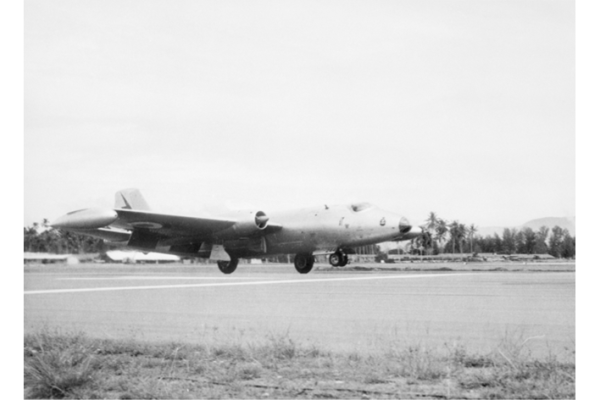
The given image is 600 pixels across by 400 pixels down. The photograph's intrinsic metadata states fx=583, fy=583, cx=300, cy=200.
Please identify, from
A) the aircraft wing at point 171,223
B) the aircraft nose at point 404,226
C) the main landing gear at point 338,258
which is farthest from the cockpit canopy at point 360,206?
the aircraft wing at point 171,223

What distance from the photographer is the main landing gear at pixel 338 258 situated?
23203 mm

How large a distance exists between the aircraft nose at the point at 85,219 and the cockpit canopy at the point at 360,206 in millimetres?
9481

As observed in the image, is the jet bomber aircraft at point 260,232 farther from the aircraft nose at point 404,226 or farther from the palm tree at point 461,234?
the palm tree at point 461,234

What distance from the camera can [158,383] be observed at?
18.9ft

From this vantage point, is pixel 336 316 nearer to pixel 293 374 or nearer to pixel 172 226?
pixel 293 374

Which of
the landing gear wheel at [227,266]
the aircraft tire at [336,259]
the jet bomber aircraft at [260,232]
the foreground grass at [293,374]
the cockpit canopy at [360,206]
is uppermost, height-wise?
the cockpit canopy at [360,206]

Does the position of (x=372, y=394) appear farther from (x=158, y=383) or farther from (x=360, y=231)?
(x=360, y=231)

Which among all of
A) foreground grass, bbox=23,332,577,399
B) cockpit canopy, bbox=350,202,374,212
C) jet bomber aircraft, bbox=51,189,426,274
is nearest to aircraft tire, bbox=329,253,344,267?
jet bomber aircraft, bbox=51,189,426,274

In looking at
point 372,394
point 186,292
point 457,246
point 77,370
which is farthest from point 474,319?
point 186,292

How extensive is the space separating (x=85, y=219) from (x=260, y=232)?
8396mm

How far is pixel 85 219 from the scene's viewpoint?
58.0 ft

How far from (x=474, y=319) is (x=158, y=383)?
210 inches

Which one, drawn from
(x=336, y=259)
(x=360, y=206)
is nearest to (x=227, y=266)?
(x=336, y=259)
